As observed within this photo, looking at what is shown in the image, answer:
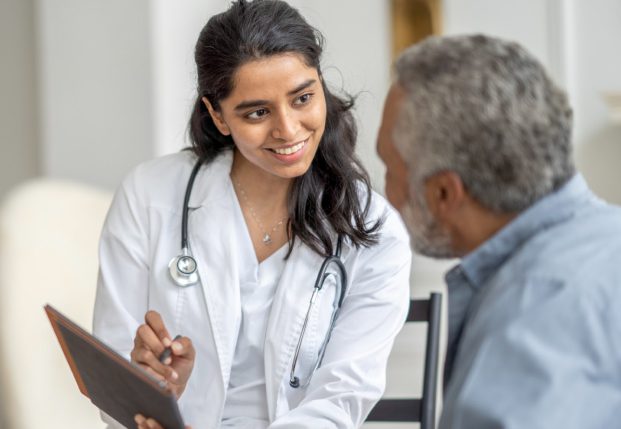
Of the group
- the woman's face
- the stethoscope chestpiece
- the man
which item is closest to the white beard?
the man

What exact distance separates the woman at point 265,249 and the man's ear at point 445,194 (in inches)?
26.3

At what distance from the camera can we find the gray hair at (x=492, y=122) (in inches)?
44.5

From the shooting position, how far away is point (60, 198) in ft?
7.97

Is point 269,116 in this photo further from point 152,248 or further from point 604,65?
point 604,65

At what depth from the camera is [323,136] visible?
2025 millimetres

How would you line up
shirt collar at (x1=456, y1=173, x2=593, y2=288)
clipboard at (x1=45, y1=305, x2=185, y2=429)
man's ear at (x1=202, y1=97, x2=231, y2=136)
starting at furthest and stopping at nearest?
man's ear at (x1=202, y1=97, x2=231, y2=136)
clipboard at (x1=45, y1=305, x2=185, y2=429)
shirt collar at (x1=456, y1=173, x2=593, y2=288)

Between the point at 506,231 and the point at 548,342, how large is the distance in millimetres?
163

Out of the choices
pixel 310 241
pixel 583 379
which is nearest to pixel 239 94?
pixel 310 241

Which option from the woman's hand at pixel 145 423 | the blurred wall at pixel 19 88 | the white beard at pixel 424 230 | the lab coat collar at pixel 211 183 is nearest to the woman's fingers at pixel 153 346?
the woman's hand at pixel 145 423

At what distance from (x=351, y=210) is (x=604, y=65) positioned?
2.19m

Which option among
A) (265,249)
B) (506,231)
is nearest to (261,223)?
(265,249)

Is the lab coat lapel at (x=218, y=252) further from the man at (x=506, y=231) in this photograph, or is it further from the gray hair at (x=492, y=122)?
the gray hair at (x=492, y=122)

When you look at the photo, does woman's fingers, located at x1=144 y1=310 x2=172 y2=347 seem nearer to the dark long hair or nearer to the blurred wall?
the dark long hair

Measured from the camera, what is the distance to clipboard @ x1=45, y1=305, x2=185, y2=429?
56.9 inches
